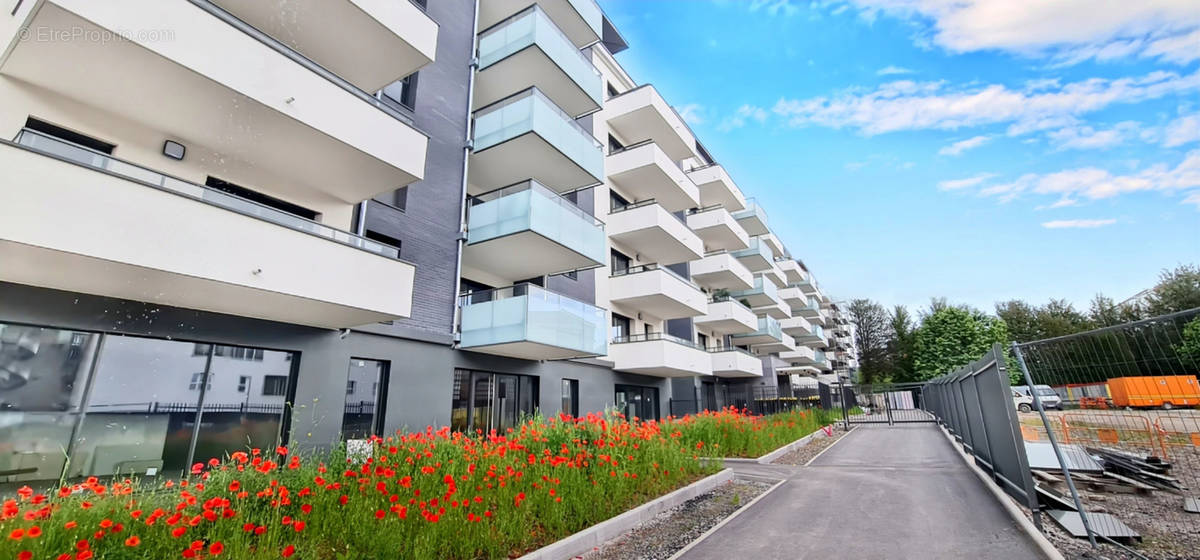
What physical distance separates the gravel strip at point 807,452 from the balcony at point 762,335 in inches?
418

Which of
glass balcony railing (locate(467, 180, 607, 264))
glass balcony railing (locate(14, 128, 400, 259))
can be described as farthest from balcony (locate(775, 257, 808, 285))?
glass balcony railing (locate(14, 128, 400, 259))

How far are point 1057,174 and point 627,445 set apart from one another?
1875 centimetres

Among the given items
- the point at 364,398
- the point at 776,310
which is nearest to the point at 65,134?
the point at 364,398

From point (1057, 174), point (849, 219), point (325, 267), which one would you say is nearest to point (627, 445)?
point (325, 267)

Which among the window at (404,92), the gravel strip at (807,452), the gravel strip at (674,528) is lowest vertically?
the gravel strip at (674,528)

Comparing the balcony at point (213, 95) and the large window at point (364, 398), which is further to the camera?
the large window at point (364, 398)

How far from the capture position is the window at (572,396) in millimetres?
16891

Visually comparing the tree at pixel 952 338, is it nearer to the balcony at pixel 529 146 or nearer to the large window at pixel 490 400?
→ the balcony at pixel 529 146

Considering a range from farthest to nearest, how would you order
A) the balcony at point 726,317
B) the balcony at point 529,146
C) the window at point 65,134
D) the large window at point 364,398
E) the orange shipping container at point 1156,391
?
the balcony at point 726,317 → the balcony at point 529,146 → the large window at point 364,398 → the window at point 65,134 → the orange shipping container at point 1156,391

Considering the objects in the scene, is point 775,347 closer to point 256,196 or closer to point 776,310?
Result: point 776,310

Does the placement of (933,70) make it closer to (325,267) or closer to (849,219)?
(325,267)

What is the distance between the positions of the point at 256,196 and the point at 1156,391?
1316 cm

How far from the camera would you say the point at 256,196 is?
9.78 metres

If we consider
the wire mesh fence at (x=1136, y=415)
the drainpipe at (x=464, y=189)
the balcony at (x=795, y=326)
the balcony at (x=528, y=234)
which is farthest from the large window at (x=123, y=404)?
the balcony at (x=795, y=326)
